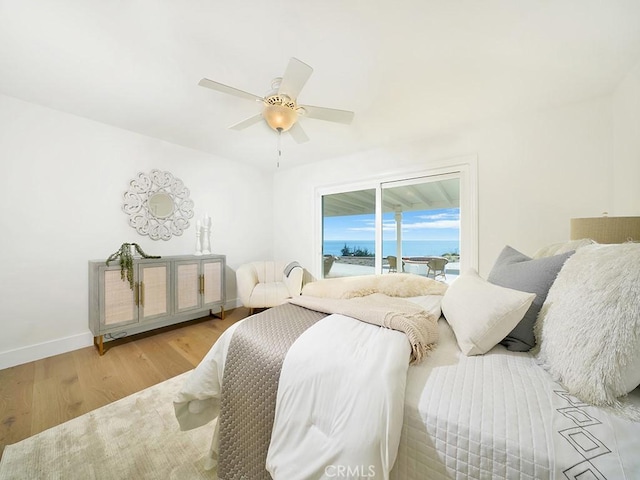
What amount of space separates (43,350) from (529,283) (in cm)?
391

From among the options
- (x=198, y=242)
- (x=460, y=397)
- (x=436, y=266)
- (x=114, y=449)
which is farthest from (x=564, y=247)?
(x=198, y=242)

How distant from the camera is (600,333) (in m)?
0.68

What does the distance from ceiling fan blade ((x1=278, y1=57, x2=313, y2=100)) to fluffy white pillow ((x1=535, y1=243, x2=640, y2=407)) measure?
1653 millimetres

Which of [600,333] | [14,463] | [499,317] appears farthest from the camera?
[14,463]

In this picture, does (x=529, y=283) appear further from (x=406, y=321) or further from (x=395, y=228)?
(x=395, y=228)

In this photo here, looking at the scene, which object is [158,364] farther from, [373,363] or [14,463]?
[373,363]

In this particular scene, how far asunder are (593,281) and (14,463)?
2.68 meters

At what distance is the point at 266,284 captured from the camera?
3.53 meters

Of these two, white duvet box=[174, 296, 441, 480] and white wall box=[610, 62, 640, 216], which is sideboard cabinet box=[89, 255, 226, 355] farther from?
white wall box=[610, 62, 640, 216]

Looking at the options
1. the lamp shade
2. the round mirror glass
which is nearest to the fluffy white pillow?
the lamp shade

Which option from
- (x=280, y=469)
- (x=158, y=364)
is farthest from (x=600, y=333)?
(x=158, y=364)

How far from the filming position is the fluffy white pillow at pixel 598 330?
0.65 meters

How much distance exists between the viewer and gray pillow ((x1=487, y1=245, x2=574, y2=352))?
38.7 inches

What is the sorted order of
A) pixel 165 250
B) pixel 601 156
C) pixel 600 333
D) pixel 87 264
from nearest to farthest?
pixel 600 333 → pixel 601 156 → pixel 87 264 → pixel 165 250
